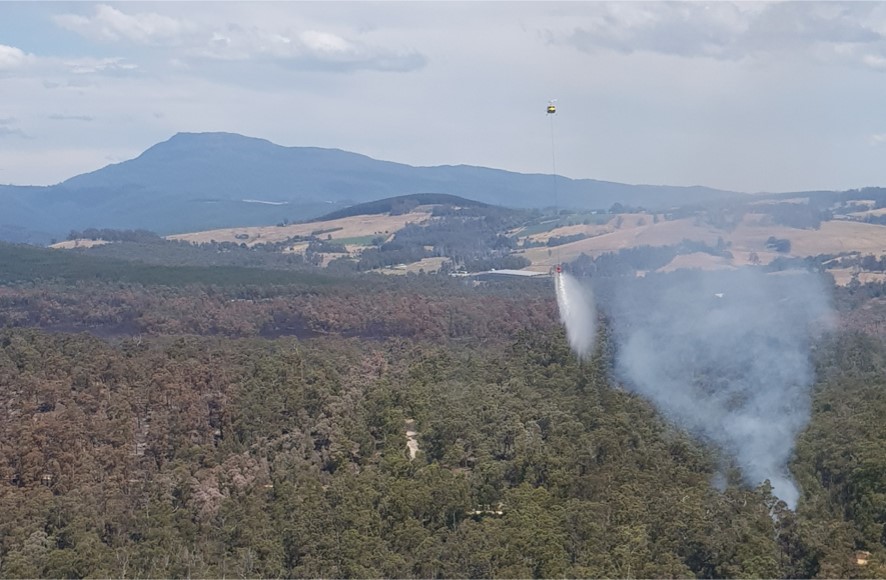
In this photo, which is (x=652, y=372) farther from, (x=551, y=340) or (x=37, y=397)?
(x=37, y=397)

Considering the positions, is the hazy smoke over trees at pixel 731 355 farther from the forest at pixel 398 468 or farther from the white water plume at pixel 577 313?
the white water plume at pixel 577 313

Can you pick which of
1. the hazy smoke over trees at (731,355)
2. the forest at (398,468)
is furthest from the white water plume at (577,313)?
the hazy smoke over trees at (731,355)

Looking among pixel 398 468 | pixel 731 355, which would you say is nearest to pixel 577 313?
pixel 731 355

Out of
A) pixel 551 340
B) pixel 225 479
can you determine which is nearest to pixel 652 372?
pixel 551 340

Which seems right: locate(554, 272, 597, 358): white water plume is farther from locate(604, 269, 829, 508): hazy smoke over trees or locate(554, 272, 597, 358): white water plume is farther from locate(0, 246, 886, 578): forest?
locate(604, 269, 829, 508): hazy smoke over trees

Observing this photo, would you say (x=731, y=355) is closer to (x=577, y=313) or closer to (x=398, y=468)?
(x=398, y=468)

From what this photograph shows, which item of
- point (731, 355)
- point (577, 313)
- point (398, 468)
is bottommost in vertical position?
point (398, 468)
